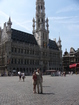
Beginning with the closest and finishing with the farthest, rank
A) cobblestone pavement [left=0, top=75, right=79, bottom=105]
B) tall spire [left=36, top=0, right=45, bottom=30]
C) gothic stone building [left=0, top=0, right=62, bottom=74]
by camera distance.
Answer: cobblestone pavement [left=0, top=75, right=79, bottom=105], gothic stone building [left=0, top=0, right=62, bottom=74], tall spire [left=36, top=0, right=45, bottom=30]

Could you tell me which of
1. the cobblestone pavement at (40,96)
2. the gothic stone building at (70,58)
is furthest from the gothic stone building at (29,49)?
the cobblestone pavement at (40,96)

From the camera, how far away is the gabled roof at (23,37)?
67.9 metres

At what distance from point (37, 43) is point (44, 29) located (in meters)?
7.81

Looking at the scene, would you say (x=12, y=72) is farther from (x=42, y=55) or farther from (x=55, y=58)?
(x=55, y=58)

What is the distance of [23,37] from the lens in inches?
2835

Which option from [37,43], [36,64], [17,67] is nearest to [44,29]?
[37,43]

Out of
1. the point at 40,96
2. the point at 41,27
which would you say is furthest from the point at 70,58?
the point at 40,96

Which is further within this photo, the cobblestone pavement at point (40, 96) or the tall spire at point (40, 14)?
the tall spire at point (40, 14)

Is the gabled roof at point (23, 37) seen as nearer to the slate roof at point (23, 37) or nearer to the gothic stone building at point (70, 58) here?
the slate roof at point (23, 37)

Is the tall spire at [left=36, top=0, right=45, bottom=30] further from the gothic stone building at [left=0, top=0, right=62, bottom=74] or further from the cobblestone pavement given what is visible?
the cobblestone pavement

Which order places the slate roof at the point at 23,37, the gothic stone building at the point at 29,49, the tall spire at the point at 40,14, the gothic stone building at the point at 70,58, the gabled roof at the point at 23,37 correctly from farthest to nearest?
the gothic stone building at the point at 70,58
the tall spire at the point at 40,14
the gabled roof at the point at 23,37
the slate roof at the point at 23,37
the gothic stone building at the point at 29,49

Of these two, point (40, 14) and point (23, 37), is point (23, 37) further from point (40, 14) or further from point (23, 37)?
point (40, 14)

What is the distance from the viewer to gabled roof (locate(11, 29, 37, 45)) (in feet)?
223

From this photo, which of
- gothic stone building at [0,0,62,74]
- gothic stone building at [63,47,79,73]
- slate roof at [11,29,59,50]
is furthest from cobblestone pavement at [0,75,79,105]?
gothic stone building at [63,47,79,73]
